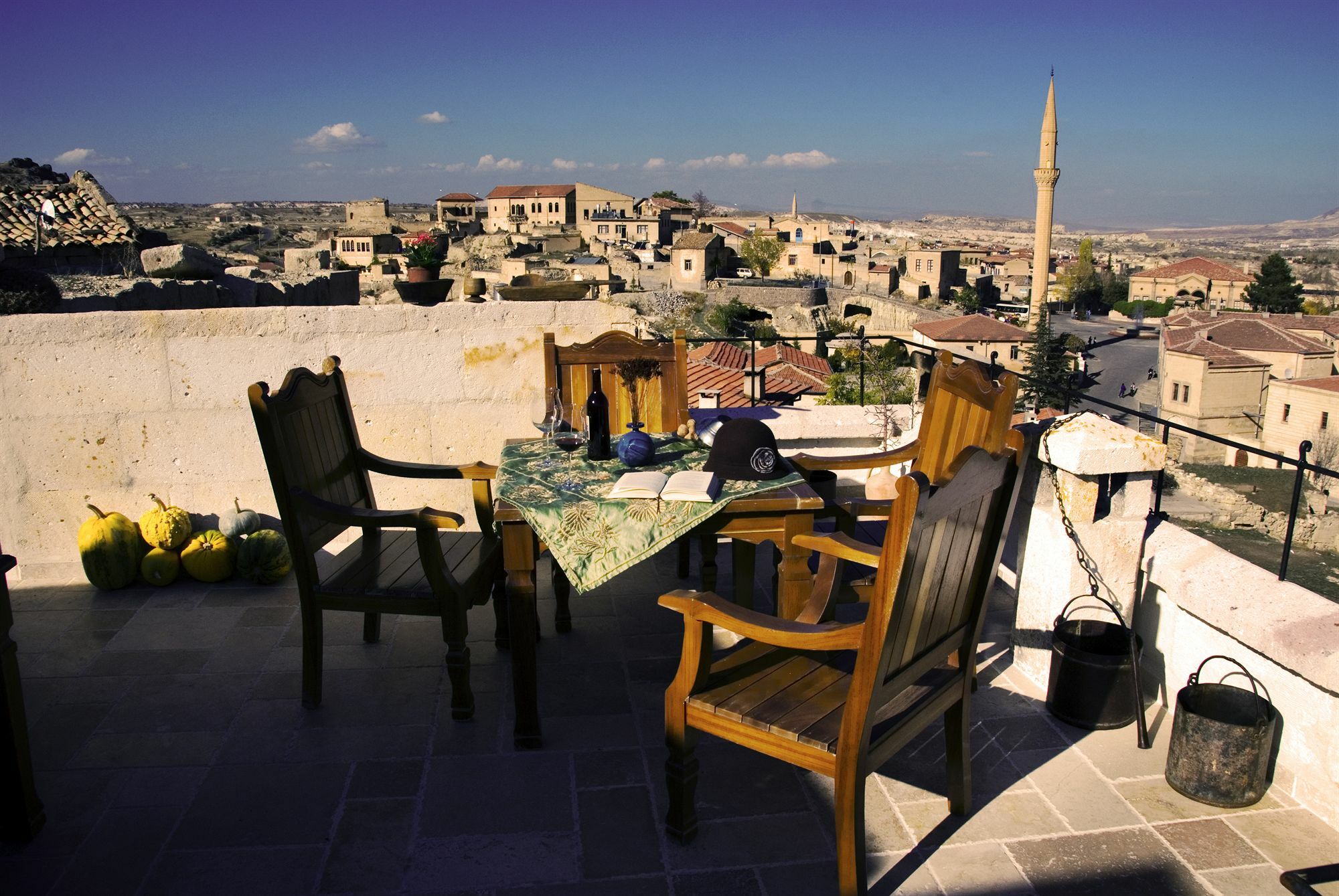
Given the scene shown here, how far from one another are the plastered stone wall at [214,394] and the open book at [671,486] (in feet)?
5.41

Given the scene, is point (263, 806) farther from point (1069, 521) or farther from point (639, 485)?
point (1069, 521)

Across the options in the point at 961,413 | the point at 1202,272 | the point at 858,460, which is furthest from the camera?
the point at 1202,272

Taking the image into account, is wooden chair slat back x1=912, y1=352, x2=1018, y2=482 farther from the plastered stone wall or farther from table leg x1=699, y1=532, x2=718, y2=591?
the plastered stone wall

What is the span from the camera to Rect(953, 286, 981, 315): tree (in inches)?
2233

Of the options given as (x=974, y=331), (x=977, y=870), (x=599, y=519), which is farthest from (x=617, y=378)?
(x=974, y=331)

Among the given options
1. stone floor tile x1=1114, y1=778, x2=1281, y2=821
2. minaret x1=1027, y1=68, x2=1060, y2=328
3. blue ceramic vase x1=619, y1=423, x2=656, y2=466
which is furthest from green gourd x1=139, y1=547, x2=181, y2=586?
minaret x1=1027, y1=68, x2=1060, y2=328

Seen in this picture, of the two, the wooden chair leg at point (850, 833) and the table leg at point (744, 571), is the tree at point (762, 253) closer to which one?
the table leg at point (744, 571)

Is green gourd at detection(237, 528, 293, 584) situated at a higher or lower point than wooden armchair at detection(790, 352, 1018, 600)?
lower

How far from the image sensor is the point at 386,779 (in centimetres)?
244

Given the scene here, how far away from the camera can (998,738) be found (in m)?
2.63

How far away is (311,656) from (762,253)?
207 feet

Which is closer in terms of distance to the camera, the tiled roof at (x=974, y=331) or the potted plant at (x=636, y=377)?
the potted plant at (x=636, y=377)

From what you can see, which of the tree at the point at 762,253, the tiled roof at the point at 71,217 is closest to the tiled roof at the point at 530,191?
the tree at the point at 762,253

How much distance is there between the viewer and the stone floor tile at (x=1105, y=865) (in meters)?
1.99
